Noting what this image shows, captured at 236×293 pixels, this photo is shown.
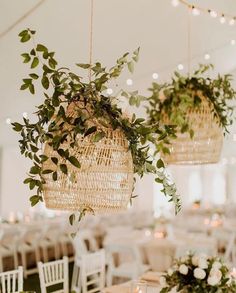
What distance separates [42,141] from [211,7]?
2.80m

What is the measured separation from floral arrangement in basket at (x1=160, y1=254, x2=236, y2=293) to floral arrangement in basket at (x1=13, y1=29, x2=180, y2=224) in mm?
965

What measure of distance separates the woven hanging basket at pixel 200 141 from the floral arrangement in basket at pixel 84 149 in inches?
33.5

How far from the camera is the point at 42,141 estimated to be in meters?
1.65

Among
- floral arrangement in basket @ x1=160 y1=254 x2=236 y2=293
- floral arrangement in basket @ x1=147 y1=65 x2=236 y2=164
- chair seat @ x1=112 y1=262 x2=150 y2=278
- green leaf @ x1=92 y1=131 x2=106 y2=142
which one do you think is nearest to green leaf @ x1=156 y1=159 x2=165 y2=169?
green leaf @ x1=92 y1=131 x2=106 y2=142

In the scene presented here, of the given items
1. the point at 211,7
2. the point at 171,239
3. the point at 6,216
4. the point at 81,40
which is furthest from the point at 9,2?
the point at 6,216

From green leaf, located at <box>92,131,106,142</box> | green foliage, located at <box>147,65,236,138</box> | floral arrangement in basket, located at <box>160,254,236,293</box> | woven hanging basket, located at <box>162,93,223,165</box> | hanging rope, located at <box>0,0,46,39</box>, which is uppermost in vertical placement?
hanging rope, located at <box>0,0,46,39</box>

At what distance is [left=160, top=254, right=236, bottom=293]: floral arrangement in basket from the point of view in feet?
8.28

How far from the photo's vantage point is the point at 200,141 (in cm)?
255

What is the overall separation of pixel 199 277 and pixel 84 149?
1.36 meters

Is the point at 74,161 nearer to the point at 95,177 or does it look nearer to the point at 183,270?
the point at 95,177

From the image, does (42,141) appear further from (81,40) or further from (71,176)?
(81,40)

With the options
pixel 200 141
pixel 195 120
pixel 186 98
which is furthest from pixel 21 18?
pixel 200 141

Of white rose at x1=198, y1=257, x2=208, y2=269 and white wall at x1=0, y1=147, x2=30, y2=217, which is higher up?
white wall at x1=0, y1=147, x2=30, y2=217

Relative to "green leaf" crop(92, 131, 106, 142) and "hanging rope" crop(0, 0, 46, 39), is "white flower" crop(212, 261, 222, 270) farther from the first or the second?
"hanging rope" crop(0, 0, 46, 39)
